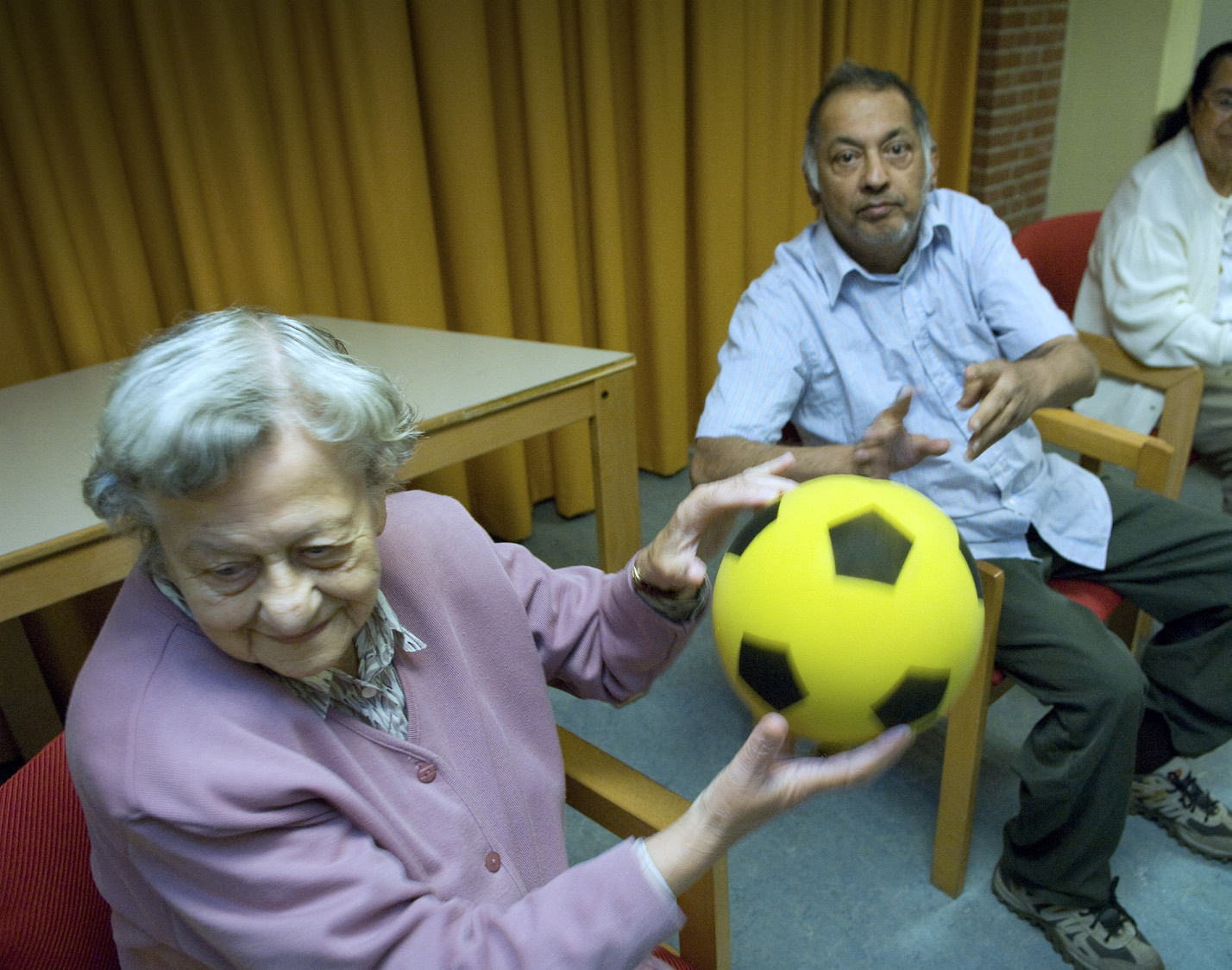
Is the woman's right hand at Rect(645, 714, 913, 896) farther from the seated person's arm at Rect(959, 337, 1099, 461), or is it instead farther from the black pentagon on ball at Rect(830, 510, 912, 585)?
the seated person's arm at Rect(959, 337, 1099, 461)

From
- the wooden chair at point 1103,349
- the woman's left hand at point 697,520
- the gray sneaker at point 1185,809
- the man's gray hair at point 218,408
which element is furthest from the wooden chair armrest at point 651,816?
the wooden chair at point 1103,349

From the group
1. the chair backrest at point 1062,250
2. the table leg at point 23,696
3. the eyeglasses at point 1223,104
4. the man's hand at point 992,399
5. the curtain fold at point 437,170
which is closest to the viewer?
the man's hand at point 992,399

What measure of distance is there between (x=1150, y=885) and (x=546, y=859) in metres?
1.42

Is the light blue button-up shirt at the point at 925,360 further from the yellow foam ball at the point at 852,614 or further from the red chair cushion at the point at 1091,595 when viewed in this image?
the yellow foam ball at the point at 852,614

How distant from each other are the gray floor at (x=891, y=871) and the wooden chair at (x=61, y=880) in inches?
21.8

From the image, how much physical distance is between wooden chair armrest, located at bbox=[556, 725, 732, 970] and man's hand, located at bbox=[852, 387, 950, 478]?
65 centimetres

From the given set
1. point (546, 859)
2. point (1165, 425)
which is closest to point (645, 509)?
point (1165, 425)

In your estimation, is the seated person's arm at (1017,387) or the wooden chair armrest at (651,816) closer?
the wooden chair armrest at (651,816)

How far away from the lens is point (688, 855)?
2.94ft

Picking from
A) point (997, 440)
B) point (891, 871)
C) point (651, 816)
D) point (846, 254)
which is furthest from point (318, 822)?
point (846, 254)

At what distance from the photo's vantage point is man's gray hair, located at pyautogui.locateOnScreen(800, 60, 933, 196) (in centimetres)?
189

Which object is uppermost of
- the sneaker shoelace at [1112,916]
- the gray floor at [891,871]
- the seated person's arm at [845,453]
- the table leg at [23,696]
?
the seated person's arm at [845,453]

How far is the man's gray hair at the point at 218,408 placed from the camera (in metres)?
0.76

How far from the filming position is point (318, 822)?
33.2 inches
